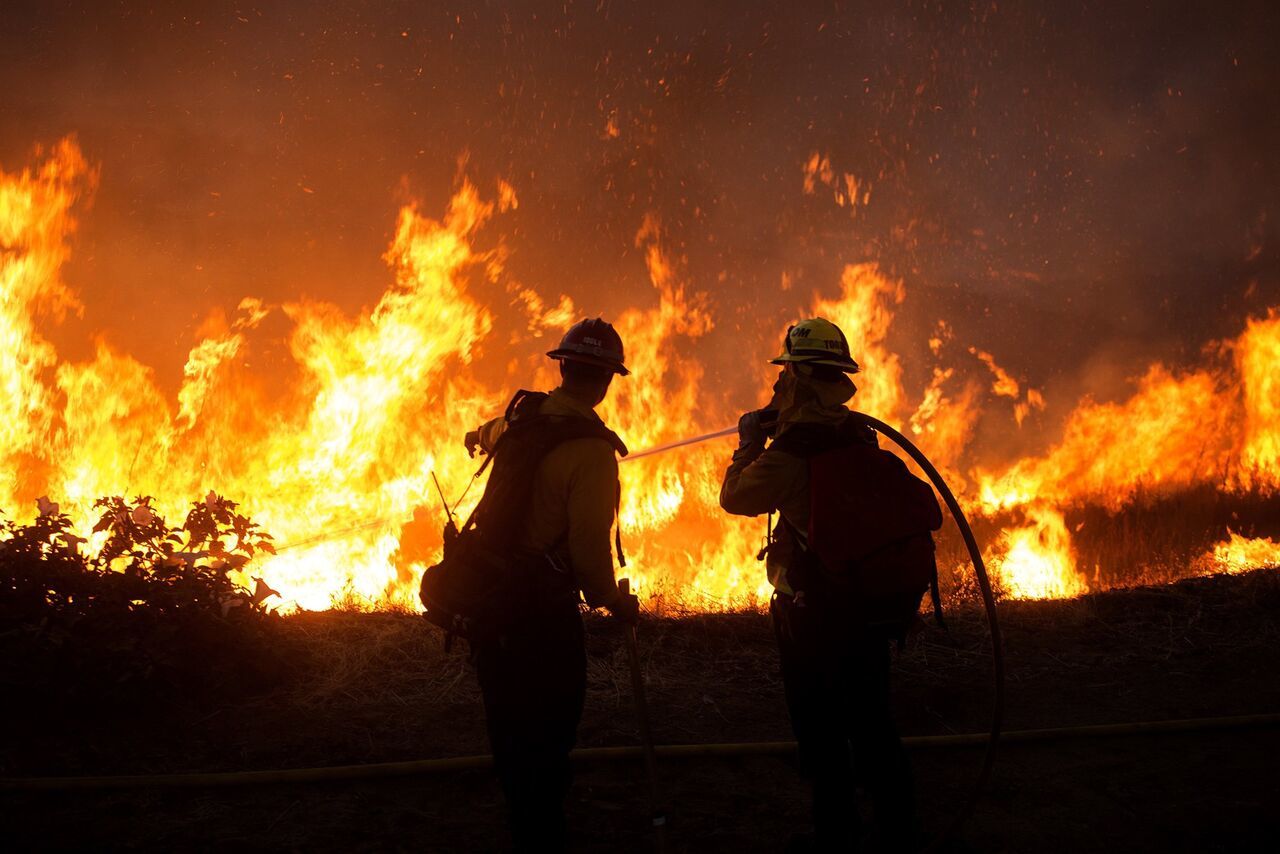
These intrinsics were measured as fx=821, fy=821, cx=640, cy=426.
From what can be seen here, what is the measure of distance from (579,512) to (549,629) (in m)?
0.50

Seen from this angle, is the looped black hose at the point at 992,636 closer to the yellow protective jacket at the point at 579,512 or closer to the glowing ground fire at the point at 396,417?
the yellow protective jacket at the point at 579,512

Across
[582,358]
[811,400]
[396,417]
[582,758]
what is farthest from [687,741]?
[396,417]

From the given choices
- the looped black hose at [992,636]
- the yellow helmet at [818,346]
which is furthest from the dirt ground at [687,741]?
the yellow helmet at [818,346]

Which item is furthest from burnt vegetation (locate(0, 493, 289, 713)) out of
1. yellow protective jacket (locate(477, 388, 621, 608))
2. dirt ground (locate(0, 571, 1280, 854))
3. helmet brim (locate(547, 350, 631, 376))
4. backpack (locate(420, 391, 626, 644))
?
helmet brim (locate(547, 350, 631, 376))

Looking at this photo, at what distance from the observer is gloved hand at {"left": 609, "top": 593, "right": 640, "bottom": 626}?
342cm

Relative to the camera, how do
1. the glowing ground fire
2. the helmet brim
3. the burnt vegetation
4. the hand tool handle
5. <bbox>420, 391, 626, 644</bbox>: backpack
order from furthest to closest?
the glowing ground fire
the burnt vegetation
the helmet brim
the hand tool handle
<bbox>420, 391, 626, 644</bbox>: backpack

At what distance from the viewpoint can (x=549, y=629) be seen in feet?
10.9

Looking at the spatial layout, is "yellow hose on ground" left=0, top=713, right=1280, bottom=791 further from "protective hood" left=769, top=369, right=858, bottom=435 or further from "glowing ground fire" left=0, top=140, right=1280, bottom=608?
"glowing ground fire" left=0, top=140, right=1280, bottom=608

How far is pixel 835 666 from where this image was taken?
370 cm

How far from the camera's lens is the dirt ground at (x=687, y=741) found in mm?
4285

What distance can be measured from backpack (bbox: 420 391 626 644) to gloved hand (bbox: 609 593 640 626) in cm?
21

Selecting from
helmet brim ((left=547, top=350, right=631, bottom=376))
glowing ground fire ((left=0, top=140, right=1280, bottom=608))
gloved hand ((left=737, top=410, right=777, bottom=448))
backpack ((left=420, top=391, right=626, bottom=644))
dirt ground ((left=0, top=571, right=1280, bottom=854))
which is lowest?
dirt ground ((left=0, top=571, right=1280, bottom=854))

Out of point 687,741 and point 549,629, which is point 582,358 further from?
point 687,741

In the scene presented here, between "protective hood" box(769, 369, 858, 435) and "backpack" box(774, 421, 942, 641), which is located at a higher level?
"protective hood" box(769, 369, 858, 435)
